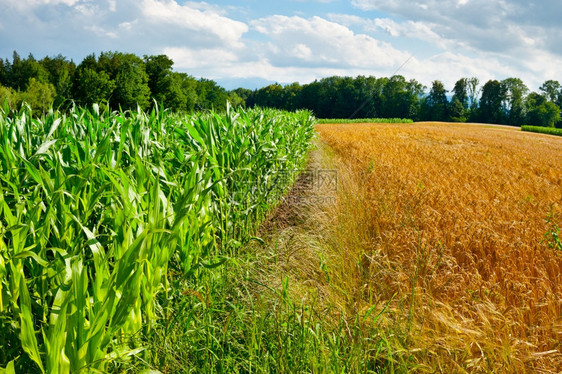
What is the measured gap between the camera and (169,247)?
213cm

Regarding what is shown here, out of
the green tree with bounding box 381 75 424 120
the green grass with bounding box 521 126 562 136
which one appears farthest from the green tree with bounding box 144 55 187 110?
the green grass with bounding box 521 126 562 136

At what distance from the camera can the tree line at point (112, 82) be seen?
53906 millimetres

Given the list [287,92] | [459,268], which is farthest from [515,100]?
[459,268]

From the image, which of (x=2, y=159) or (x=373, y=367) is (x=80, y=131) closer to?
(x=2, y=159)

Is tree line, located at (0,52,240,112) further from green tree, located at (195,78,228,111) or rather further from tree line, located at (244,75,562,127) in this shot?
tree line, located at (244,75,562,127)

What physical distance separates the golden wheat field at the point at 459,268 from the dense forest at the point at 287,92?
171ft

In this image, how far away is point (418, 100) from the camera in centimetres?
9194

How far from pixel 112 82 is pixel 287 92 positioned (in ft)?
183

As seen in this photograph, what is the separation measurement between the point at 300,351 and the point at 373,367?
53 centimetres

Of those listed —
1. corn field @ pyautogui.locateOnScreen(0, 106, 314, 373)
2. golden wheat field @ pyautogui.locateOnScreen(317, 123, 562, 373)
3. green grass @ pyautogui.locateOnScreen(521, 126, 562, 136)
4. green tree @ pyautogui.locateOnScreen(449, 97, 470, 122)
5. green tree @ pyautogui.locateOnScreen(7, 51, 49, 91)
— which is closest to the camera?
corn field @ pyautogui.locateOnScreen(0, 106, 314, 373)

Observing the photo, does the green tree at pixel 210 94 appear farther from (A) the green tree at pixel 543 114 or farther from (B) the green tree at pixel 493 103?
(A) the green tree at pixel 543 114

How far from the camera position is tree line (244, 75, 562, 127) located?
81688 millimetres

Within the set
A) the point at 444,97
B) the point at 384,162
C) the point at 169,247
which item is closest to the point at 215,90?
the point at 444,97

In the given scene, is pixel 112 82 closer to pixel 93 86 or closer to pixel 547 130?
pixel 93 86
